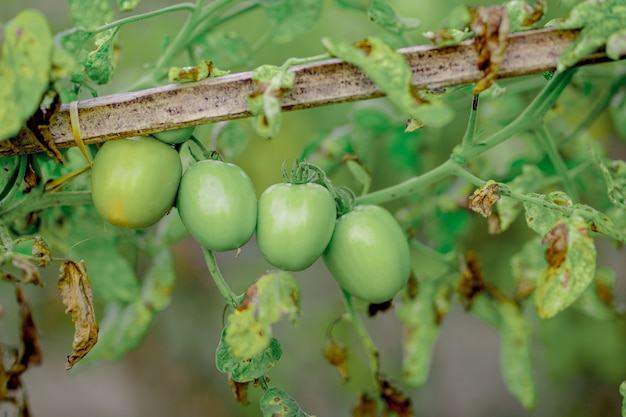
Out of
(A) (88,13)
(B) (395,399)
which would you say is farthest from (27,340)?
(B) (395,399)

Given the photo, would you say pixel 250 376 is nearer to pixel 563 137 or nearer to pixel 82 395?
pixel 563 137

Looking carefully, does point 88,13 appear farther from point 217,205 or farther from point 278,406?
point 278,406

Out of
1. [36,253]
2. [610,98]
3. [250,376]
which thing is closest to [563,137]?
[610,98]

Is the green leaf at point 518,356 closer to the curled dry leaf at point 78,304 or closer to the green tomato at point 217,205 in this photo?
the green tomato at point 217,205

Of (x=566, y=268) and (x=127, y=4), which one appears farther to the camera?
(x=127, y=4)

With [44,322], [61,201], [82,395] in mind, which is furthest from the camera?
[82,395]

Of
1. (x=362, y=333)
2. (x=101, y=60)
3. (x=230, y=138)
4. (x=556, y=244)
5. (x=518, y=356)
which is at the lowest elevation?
(x=518, y=356)

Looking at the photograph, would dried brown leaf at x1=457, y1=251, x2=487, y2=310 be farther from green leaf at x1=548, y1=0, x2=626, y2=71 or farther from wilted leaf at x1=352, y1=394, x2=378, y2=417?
green leaf at x1=548, y1=0, x2=626, y2=71

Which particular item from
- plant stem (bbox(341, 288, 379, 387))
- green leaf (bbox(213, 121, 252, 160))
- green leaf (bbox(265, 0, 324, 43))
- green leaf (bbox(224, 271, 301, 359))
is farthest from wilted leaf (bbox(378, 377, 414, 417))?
green leaf (bbox(265, 0, 324, 43))

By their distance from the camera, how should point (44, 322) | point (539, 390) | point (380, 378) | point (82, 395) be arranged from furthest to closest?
point (82, 395) < point (539, 390) < point (44, 322) < point (380, 378)
